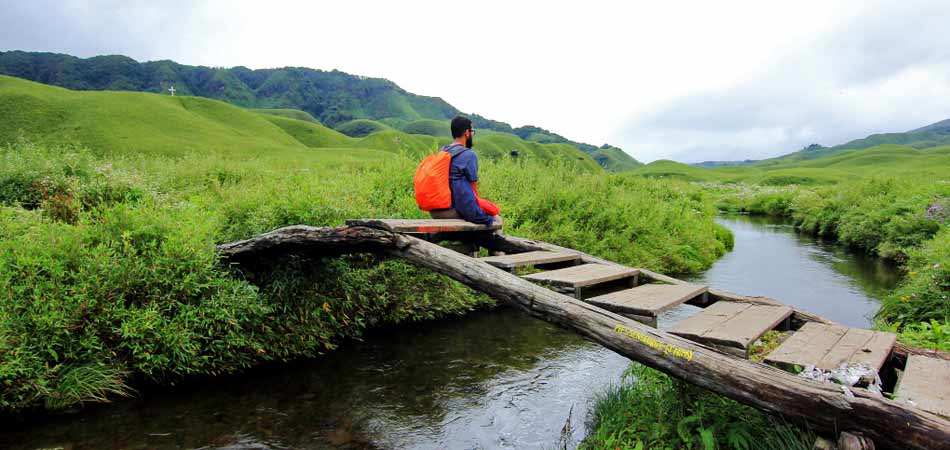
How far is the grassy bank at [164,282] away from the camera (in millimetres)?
6566

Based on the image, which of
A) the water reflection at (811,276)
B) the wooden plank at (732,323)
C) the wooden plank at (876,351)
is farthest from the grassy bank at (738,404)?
the water reflection at (811,276)

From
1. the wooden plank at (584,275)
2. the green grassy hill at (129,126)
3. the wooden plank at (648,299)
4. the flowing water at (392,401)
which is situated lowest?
the flowing water at (392,401)

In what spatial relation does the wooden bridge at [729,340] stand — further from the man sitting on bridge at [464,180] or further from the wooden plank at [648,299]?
the man sitting on bridge at [464,180]

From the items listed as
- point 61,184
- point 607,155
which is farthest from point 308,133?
point 607,155

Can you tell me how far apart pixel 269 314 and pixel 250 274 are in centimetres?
74

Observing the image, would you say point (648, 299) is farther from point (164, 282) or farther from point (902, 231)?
point (902, 231)

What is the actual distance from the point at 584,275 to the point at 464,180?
8.18 ft

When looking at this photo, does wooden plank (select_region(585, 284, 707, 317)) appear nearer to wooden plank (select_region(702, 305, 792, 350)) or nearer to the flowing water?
wooden plank (select_region(702, 305, 792, 350))

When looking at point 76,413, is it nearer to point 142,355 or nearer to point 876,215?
point 142,355

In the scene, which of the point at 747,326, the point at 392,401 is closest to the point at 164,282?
the point at 392,401

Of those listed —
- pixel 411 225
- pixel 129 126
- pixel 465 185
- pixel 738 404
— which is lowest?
pixel 738 404

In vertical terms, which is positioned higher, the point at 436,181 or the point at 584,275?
the point at 436,181

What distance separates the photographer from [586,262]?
748 centimetres

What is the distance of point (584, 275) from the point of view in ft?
19.1
